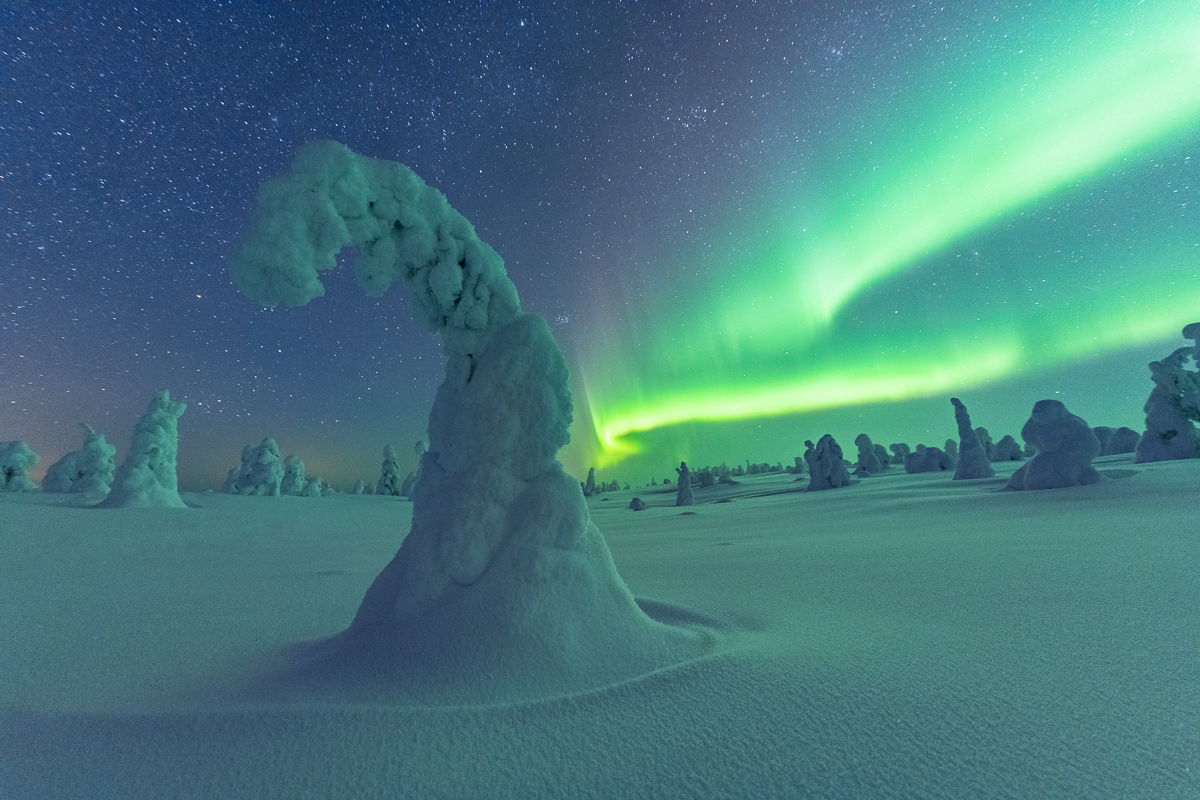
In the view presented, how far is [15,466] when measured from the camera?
1258 inches

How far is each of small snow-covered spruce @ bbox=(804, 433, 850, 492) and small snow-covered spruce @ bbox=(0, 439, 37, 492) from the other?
49.4 meters

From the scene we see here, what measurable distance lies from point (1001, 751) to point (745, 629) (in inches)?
92.8

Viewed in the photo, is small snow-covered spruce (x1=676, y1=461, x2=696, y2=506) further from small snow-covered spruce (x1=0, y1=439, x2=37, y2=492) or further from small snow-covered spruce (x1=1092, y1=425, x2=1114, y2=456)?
small snow-covered spruce (x1=0, y1=439, x2=37, y2=492)

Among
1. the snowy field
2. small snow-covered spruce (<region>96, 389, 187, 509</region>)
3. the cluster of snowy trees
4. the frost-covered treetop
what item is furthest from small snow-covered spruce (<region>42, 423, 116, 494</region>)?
the frost-covered treetop

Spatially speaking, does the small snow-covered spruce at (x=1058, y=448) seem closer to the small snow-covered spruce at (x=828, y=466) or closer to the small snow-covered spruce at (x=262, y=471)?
the small snow-covered spruce at (x=828, y=466)

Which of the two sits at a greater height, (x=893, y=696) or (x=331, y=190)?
(x=331, y=190)

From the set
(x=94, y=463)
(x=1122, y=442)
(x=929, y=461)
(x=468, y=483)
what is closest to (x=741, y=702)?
(x=468, y=483)

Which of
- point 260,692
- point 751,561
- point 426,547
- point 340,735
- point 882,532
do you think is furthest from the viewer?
point 882,532

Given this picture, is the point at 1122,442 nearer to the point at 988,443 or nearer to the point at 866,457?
the point at 988,443

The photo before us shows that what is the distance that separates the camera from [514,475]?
14.9 feet

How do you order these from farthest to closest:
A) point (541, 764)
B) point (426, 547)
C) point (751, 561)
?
1. point (751, 561)
2. point (426, 547)
3. point (541, 764)

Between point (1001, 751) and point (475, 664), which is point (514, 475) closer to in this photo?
point (475, 664)

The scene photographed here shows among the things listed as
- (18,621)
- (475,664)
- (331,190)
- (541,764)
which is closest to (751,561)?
(475,664)

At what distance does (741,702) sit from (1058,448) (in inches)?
623
